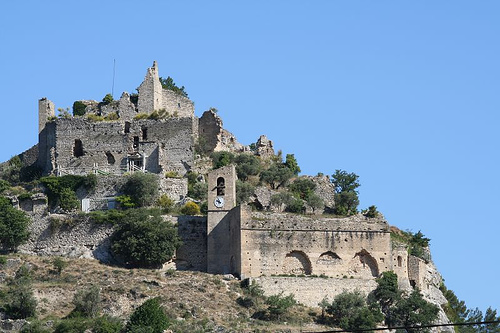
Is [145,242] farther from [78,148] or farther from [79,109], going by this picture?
[79,109]

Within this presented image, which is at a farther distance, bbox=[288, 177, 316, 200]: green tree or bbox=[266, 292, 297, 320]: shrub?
bbox=[288, 177, 316, 200]: green tree

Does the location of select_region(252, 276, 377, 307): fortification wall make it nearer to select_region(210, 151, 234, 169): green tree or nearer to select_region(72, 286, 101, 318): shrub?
select_region(72, 286, 101, 318): shrub

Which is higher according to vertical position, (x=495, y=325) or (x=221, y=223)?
(x=221, y=223)

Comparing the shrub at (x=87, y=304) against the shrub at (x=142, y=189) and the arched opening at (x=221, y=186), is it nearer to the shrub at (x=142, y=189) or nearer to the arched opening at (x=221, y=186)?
the arched opening at (x=221, y=186)

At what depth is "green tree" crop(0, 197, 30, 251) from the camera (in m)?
68.8

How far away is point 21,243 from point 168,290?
10.4 metres

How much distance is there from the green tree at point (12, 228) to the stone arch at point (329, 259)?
1518 centimetres

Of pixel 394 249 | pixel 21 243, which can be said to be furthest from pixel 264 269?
pixel 21 243

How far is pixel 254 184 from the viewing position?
7619 centimetres

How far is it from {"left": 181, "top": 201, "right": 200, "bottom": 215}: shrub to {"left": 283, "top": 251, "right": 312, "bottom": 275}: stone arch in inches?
279

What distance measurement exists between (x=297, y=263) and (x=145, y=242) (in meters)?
7.55

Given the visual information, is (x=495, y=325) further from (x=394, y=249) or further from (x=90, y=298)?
(x=90, y=298)

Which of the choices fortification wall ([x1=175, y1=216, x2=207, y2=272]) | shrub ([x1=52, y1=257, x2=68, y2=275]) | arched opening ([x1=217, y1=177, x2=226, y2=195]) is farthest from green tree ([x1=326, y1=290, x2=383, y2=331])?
shrub ([x1=52, y1=257, x2=68, y2=275])

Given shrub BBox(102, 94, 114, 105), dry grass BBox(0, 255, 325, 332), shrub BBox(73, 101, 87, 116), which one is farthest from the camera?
shrub BBox(102, 94, 114, 105)
